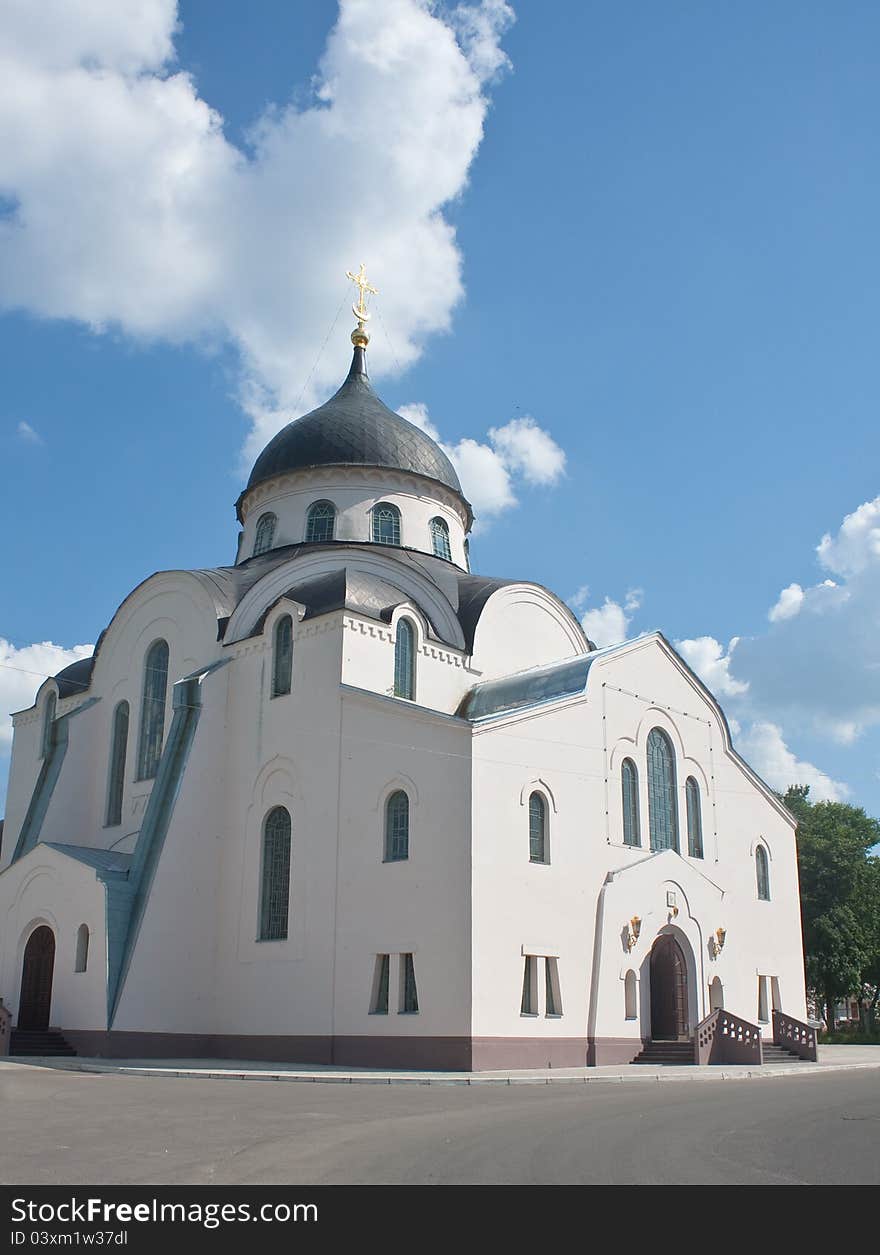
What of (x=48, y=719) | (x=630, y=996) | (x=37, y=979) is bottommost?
(x=630, y=996)

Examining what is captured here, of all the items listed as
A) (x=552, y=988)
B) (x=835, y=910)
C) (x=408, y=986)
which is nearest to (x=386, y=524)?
(x=408, y=986)

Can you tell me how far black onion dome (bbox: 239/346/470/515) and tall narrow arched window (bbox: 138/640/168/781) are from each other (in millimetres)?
6276

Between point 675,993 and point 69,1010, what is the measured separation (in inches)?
514

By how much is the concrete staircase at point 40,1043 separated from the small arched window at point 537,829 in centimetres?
1059

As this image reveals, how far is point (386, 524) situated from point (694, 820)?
11144 mm

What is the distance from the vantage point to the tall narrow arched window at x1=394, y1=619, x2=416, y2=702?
2541cm

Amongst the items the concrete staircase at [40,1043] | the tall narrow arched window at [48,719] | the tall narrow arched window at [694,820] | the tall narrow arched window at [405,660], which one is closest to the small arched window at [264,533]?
the tall narrow arched window at [48,719]

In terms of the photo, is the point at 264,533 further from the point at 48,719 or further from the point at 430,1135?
the point at 430,1135

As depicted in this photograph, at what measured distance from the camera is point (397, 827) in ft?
74.3

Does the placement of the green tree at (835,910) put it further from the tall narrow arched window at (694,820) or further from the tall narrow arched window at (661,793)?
the tall narrow arched window at (661,793)

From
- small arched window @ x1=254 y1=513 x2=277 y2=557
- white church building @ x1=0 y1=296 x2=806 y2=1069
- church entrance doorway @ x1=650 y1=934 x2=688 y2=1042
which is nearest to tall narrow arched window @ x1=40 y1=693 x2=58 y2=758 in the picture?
white church building @ x1=0 y1=296 x2=806 y2=1069

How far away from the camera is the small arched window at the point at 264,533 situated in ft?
106
